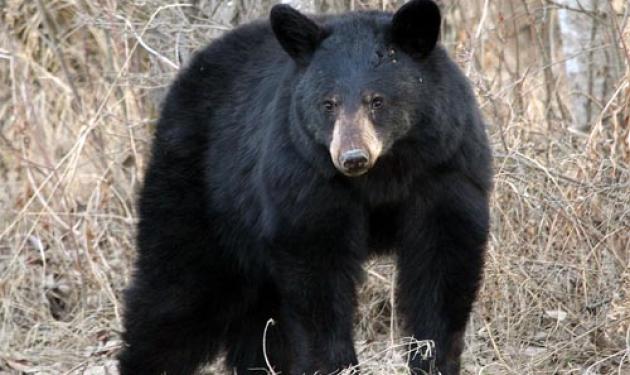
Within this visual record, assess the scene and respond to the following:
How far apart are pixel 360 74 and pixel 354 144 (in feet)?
1.14

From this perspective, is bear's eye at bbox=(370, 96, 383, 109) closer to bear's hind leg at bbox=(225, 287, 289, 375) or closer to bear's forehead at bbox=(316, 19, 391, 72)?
bear's forehead at bbox=(316, 19, 391, 72)

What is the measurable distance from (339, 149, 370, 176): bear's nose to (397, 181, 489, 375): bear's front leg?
503 millimetres

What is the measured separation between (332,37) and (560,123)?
8.69 feet

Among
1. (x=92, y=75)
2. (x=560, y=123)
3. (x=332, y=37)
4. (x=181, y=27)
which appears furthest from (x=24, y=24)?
(x=332, y=37)

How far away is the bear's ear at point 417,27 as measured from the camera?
475 centimetres

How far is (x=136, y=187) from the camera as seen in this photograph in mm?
7883

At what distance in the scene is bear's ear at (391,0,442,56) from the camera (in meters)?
4.75

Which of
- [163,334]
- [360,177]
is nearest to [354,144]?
[360,177]

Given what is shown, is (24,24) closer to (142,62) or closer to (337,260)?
(142,62)

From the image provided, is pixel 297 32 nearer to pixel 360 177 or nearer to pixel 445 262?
pixel 360 177

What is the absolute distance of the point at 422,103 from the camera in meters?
4.81

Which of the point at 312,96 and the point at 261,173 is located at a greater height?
the point at 312,96

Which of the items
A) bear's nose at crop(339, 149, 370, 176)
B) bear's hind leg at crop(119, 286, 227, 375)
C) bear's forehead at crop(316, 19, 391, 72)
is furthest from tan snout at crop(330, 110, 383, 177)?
bear's hind leg at crop(119, 286, 227, 375)

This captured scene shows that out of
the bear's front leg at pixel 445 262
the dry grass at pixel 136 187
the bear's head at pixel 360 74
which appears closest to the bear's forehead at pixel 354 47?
the bear's head at pixel 360 74
